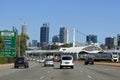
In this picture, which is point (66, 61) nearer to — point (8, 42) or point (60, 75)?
point (60, 75)

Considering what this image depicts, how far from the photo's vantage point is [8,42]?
81.6 metres

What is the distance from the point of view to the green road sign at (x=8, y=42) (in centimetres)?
8006

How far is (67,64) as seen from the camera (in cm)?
5975


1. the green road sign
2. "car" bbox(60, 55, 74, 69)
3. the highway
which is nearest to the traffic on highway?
the highway

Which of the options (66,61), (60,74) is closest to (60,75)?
(60,74)

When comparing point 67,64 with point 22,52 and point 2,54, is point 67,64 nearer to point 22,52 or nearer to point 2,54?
point 2,54

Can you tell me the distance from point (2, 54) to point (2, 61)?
8.72 meters

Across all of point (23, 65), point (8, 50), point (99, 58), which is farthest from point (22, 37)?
point (23, 65)

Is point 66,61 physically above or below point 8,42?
below

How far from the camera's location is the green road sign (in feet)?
263

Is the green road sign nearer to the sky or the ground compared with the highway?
nearer to the sky

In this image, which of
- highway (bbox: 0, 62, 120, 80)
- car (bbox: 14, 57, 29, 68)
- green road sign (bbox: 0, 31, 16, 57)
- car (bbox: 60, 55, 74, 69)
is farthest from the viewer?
green road sign (bbox: 0, 31, 16, 57)

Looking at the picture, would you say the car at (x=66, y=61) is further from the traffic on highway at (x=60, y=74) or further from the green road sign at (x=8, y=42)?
the green road sign at (x=8, y=42)

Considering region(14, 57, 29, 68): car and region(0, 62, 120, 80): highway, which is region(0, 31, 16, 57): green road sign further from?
region(0, 62, 120, 80): highway
